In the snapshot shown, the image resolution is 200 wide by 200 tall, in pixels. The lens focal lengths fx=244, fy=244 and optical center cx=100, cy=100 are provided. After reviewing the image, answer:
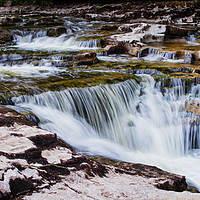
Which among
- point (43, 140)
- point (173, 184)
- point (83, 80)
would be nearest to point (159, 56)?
point (83, 80)

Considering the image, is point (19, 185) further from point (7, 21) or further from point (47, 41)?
point (7, 21)

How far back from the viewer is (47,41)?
42.5 ft

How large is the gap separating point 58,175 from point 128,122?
3.96 metres

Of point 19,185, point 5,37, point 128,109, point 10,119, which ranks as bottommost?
point 128,109

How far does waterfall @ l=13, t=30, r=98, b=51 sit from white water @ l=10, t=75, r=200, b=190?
542 cm

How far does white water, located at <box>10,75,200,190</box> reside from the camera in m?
4.95

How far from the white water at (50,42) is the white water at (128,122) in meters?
5.42

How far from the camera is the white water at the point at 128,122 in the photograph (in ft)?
16.3

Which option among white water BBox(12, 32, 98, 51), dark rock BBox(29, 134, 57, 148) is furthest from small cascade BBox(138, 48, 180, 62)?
dark rock BBox(29, 134, 57, 148)

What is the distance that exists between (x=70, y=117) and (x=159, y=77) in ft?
10.8

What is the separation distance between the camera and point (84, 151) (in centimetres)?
425

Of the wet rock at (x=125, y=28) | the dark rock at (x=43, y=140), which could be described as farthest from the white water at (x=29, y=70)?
the wet rock at (x=125, y=28)

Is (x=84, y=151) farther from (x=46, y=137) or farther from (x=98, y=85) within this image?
(x=98, y=85)

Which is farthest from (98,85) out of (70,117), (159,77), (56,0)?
(56,0)
